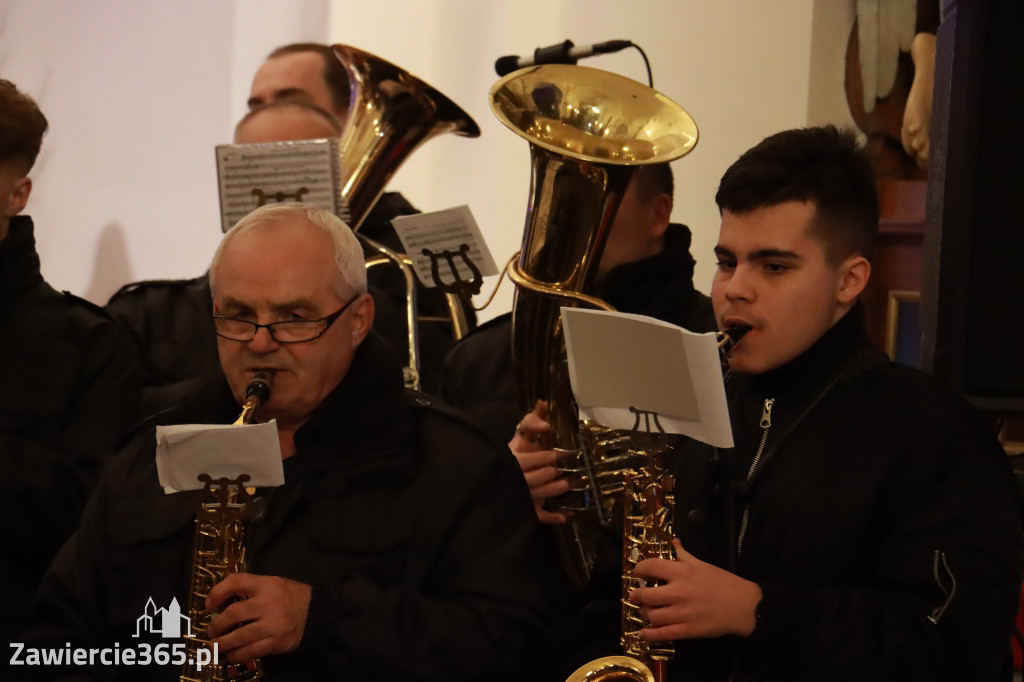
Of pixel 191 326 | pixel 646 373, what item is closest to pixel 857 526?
pixel 646 373

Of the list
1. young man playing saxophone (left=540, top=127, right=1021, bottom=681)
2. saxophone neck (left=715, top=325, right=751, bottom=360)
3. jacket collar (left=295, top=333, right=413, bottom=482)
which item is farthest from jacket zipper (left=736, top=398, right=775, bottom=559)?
jacket collar (left=295, top=333, right=413, bottom=482)

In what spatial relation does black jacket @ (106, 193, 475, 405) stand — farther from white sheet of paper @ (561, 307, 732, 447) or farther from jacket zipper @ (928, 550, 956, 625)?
jacket zipper @ (928, 550, 956, 625)

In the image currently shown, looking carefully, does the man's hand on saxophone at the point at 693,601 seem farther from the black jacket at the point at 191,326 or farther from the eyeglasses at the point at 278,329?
the black jacket at the point at 191,326

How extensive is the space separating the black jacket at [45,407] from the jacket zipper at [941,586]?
169 cm

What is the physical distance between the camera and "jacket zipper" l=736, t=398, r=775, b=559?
82.4 inches

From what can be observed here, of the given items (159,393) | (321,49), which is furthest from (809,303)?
(321,49)

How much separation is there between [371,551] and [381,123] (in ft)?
6.16

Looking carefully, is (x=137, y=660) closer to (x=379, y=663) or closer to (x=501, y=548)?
(x=379, y=663)

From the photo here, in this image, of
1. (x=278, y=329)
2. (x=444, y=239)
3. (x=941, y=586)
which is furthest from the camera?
(x=444, y=239)

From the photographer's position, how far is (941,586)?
1.89 meters

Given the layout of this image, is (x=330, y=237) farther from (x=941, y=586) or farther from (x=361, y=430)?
(x=941, y=586)

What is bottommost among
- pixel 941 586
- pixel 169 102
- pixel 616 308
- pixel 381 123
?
pixel 941 586

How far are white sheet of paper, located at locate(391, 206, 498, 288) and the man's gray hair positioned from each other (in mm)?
766

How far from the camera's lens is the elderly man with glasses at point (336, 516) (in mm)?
1986
